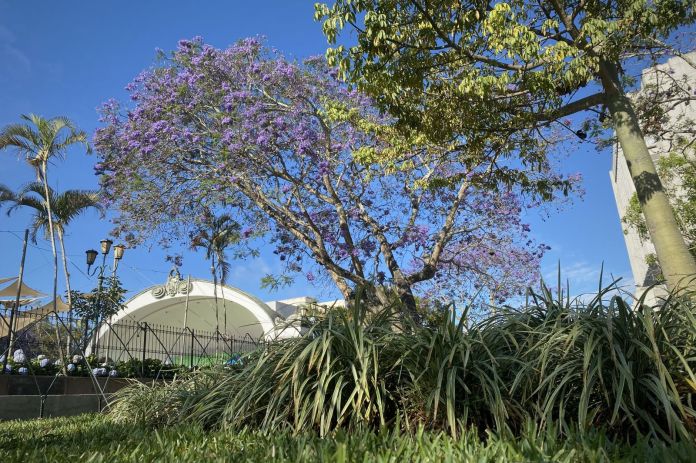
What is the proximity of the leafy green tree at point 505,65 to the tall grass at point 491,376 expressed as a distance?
3.17 meters

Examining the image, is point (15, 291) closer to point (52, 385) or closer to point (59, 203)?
point (59, 203)

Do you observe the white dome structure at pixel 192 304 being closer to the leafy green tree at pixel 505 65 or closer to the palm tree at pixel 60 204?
the palm tree at pixel 60 204

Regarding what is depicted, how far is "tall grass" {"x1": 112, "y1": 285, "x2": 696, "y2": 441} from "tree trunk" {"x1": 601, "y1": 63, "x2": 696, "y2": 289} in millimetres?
2678

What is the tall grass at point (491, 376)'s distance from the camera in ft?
9.93

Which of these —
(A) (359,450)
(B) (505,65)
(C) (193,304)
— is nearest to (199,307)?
(C) (193,304)

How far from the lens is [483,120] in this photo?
8234 millimetres

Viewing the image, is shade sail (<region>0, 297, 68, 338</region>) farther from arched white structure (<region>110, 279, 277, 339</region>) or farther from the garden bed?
arched white structure (<region>110, 279, 277, 339</region>)

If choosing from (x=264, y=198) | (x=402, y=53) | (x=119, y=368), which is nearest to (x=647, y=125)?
(x=402, y=53)

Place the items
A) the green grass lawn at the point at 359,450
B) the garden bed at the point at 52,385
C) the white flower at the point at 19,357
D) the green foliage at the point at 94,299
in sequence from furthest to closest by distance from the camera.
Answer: the green foliage at the point at 94,299
the white flower at the point at 19,357
the garden bed at the point at 52,385
the green grass lawn at the point at 359,450

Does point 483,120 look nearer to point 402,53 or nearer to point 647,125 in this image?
point 402,53

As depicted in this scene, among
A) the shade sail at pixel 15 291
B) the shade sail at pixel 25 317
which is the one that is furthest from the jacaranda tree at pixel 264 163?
the shade sail at pixel 15 291

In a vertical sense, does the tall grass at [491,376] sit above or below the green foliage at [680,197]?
below

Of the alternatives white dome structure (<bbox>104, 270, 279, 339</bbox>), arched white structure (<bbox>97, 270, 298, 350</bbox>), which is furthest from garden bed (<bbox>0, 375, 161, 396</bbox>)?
white dome structure (<bbox>104, 270, 279, 339</bbox>)

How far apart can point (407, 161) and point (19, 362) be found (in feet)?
30.9
